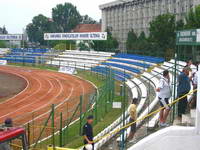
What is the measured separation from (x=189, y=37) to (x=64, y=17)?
364ft

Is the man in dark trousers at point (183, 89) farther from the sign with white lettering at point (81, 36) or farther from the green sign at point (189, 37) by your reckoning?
the sign with white lettering at point (81, 36)

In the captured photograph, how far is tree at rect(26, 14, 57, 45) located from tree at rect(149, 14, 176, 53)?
77.7 meters

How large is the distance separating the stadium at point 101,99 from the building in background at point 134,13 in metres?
8.88

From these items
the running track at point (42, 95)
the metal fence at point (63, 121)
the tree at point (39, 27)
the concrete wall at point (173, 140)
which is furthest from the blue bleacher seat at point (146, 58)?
the tree at point (39, 27)

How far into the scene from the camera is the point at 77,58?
4719cm

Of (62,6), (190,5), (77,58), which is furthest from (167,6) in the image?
(62,6)

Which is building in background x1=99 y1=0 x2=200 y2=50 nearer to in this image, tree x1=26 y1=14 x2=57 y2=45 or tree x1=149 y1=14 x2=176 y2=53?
tree x1=149 y1=14 x2=176 y2=53

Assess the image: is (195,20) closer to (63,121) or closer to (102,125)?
(102,125)

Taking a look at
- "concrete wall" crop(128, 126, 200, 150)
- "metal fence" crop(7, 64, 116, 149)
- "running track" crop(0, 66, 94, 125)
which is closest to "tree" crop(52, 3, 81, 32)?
"running track" crop(0, 66, 94, 125)

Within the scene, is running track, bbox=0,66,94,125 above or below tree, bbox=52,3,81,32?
below

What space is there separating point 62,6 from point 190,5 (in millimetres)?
77612

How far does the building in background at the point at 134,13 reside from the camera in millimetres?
52562

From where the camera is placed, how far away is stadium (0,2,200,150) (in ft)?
29.5

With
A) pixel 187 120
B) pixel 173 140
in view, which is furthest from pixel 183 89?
pixel 173 140
